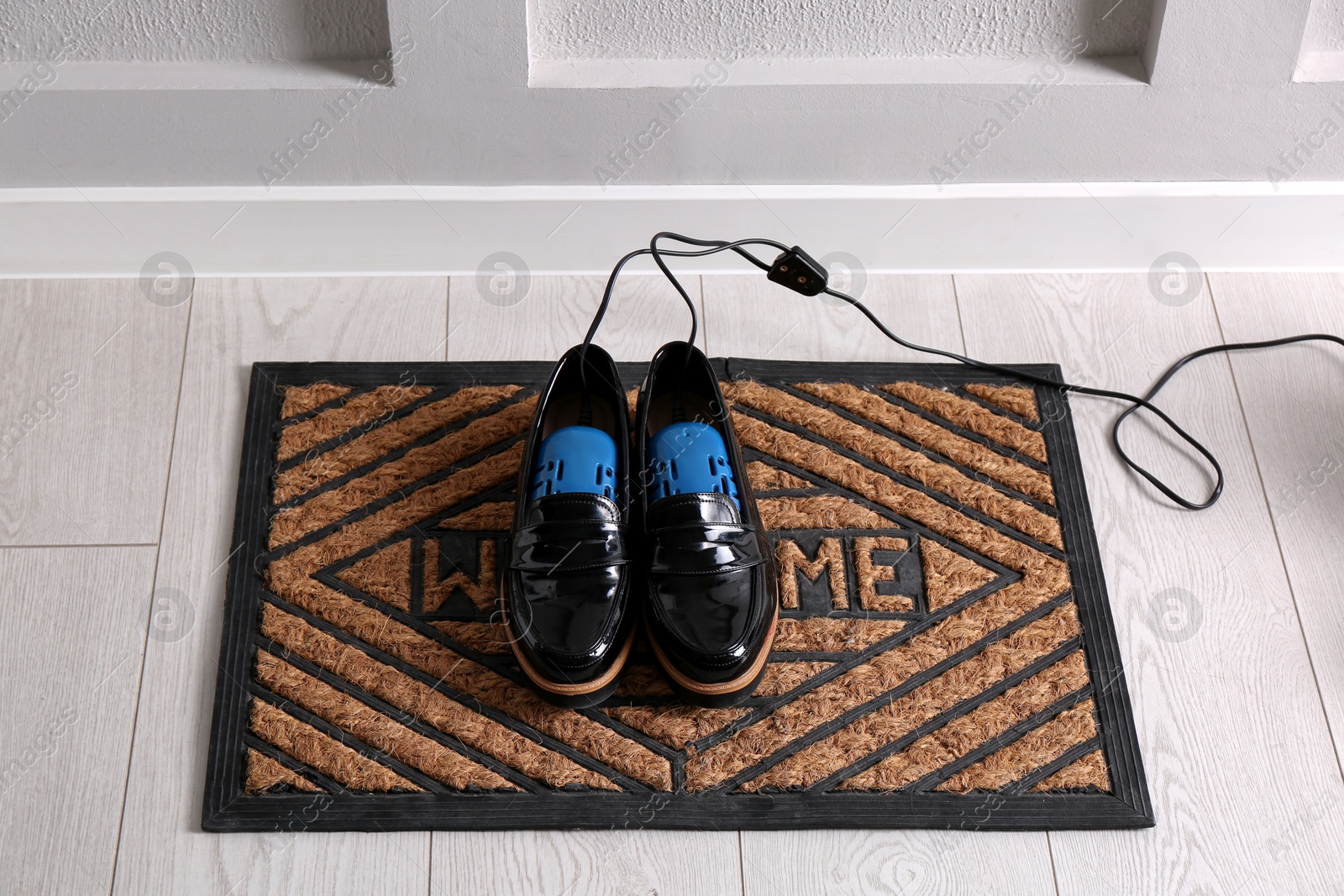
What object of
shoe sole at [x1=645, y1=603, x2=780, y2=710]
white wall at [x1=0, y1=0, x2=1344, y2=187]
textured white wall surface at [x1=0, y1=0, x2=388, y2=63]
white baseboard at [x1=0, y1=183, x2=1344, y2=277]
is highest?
textured white wall surface at [x1=0, y1=0, x2=388, y2=63]

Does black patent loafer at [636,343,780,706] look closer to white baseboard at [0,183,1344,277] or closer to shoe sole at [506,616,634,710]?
shoe sole at [506,616,634,710]

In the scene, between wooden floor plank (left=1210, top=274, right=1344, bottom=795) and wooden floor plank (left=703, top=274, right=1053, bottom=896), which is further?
wooden floor plank (left=1210, top=274, right=1344, bottom=795)

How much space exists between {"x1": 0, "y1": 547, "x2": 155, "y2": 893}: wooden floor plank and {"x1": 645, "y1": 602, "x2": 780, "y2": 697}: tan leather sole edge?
0.51 m

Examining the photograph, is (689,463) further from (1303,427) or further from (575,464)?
(1303,427)

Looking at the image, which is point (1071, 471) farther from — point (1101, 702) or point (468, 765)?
point (468, 765)

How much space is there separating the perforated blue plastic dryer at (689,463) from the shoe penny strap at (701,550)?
0.05m

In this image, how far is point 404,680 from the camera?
0.89 metres

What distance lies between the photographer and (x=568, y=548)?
82 centimetres

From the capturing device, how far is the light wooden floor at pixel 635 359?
2.72 feet

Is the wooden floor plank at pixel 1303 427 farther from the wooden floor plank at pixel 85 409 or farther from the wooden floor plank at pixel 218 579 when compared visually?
the wooden floor plank at pixel 85 409

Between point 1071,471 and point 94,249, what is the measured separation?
115 centimetres

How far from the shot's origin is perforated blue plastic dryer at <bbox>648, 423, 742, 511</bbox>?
88cm

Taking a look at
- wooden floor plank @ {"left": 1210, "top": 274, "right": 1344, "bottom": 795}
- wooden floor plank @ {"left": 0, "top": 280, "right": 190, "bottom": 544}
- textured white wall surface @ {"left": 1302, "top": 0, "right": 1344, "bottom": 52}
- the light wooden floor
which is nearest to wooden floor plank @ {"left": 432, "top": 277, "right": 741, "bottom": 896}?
the light wooden floor

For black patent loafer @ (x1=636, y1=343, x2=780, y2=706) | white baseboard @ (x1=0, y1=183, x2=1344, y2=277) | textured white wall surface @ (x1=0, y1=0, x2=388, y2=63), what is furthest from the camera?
white baseboard @ (x1=0, y1=183, x2=1344, y2=277)
